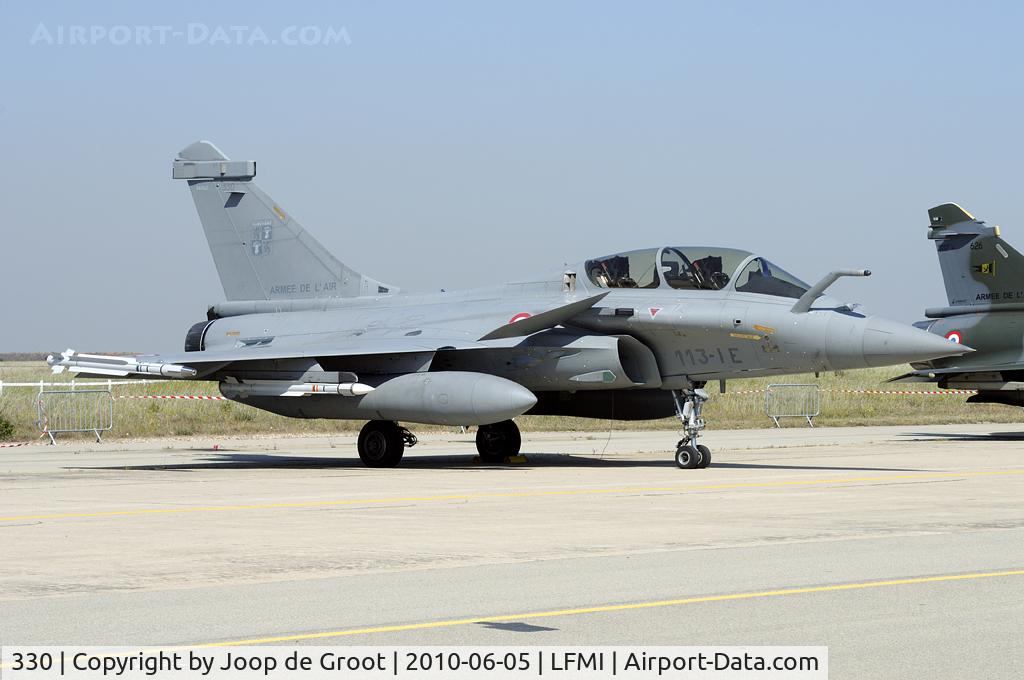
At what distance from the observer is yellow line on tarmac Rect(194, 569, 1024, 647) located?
5.97 m

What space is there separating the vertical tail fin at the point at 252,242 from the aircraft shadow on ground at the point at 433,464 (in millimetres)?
2743

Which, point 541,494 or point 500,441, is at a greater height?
point 500,441

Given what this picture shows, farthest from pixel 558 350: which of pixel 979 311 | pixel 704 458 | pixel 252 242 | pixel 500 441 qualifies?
pixel 979 311

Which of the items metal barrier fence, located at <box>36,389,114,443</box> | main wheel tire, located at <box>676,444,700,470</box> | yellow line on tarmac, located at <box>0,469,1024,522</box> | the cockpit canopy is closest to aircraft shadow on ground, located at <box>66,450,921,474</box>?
main wheel tire, located at <box>676,444,700,470</box>

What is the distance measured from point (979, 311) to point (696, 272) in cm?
1228

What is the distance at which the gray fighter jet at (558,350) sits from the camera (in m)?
17.0

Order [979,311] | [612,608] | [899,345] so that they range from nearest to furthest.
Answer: [612,608] → [899,345] → [979,311]

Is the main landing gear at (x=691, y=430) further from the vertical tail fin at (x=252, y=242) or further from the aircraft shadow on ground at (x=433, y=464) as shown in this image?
the vertical tail fin at (x=252, y=242)

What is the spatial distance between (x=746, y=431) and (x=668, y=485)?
1571 centimetres

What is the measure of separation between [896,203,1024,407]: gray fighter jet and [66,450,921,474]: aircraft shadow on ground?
29.6 feet

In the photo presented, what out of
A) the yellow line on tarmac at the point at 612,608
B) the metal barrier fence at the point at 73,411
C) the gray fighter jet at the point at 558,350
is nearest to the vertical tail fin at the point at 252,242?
the gray fighter jet at the point at 558,350

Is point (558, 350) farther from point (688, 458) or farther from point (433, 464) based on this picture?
point (433, 464)

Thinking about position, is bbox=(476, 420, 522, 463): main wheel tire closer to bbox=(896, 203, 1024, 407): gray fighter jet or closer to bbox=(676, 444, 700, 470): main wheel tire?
bbox=(676, 444, 700, 470): main wheel tire

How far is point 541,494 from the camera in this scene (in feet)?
45.7
